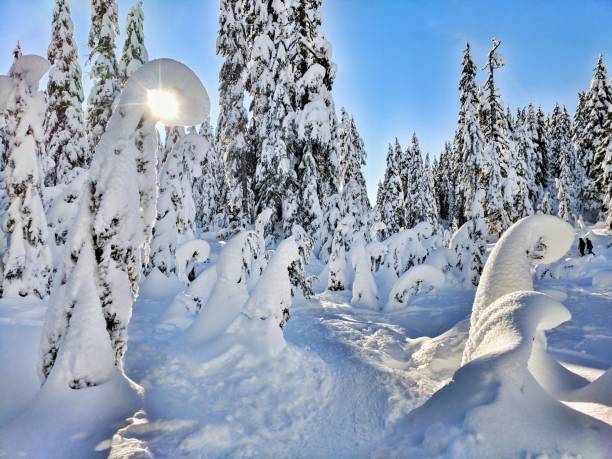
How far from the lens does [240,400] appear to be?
5.45 metres

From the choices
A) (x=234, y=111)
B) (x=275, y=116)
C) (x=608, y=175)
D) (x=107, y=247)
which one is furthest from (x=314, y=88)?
(x=608, y=175)

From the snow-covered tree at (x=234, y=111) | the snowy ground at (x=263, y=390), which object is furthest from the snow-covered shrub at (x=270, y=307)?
the snow-covered tree at (x=234, y=111)

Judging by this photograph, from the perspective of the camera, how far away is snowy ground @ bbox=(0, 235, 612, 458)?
4.09 meters

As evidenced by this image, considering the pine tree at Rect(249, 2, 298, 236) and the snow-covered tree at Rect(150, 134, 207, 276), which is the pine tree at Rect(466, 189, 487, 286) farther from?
the snow-covered tree at Rect(150, 134, 207, 276)

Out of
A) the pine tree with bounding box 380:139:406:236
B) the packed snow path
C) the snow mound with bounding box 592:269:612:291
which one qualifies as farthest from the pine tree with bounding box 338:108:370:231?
the packed snow path

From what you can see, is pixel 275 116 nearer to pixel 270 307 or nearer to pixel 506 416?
pixel 270 307

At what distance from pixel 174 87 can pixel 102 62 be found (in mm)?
20703

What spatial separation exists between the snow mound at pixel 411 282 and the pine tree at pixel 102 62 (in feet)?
60.3

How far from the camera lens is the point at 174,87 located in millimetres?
5168

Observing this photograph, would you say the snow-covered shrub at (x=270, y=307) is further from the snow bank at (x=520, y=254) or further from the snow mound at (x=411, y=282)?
the snow mound at (x=411, y=282)

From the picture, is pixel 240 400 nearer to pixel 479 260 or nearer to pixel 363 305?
pixel 363 305

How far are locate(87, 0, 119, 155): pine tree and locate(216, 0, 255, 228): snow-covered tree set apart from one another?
19.7 ft

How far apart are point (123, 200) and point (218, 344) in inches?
128

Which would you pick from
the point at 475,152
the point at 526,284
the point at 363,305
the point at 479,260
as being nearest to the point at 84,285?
the point at 526,284
